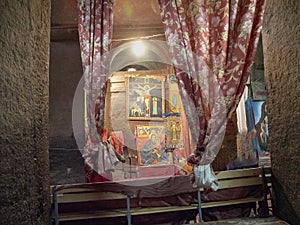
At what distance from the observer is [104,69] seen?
2467 millimetres

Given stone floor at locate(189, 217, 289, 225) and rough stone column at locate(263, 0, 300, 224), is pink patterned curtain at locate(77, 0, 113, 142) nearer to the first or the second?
stone floor at locate(189, 217, 289, 225)

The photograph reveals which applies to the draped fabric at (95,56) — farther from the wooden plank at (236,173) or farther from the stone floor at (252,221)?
the stone floor at (252,221)

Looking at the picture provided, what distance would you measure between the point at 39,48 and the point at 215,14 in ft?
3.92

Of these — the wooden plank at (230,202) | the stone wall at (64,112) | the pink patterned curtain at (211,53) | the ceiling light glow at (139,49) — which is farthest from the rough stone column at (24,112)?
the ceiling light glow at (139,49)

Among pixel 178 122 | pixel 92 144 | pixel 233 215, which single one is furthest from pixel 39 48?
pixel 178 122

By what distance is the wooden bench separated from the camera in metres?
2.20

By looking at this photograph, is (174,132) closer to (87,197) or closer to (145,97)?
(145,97)

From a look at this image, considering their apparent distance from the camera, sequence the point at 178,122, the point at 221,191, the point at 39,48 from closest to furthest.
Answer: the point at 39,48 < the point at 221,191 < the point at 178,122

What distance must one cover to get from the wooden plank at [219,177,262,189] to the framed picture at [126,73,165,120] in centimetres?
382

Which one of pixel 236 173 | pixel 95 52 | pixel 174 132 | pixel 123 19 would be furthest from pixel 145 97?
pixel 236 173

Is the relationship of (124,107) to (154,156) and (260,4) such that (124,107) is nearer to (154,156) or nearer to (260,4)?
(154,156)

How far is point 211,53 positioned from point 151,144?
411 cm

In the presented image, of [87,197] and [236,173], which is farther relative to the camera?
[236,173]

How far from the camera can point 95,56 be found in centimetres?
246
